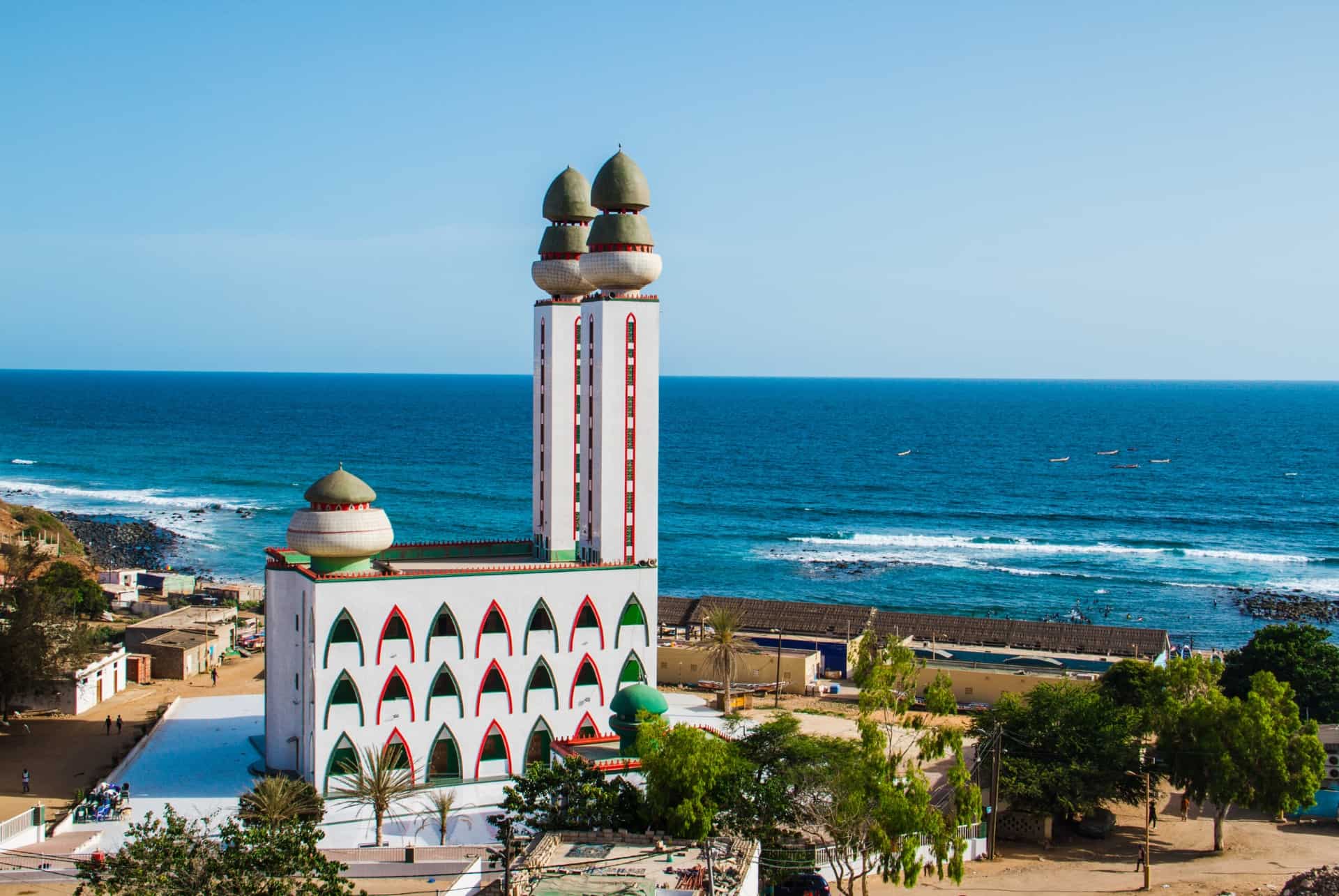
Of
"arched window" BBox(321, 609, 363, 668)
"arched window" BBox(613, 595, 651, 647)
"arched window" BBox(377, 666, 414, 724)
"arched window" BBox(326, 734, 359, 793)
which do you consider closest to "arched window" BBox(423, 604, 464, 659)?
"arched window" BBox(377, 666, 414, 724)

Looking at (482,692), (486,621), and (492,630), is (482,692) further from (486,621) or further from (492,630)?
(486,621)

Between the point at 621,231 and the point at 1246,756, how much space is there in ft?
87.0

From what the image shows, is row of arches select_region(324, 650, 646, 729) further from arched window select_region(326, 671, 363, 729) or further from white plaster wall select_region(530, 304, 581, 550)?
white plaster wall select_region(530, 304, 581, 550)

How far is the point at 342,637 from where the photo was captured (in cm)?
4022

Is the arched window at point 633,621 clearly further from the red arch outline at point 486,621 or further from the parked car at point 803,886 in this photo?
the parked car at point 803,886

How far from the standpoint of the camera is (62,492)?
13800 cm

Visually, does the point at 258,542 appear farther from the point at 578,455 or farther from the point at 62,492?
the point at 578,455

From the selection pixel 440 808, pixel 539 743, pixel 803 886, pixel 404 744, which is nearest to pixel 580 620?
pixel 539 743

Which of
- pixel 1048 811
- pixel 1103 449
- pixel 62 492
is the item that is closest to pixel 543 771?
pixel 1048 811

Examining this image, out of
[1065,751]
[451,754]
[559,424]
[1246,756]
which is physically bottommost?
[451,754]

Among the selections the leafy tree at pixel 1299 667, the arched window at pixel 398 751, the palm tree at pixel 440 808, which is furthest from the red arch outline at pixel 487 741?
the leafy tree at pixel 1299 667

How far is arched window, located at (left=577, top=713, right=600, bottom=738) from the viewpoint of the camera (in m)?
43.5

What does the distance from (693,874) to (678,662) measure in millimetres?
28050

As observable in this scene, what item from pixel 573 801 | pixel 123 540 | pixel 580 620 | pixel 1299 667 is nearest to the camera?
pixel 573 801
